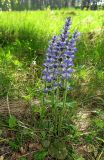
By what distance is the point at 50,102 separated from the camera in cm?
296

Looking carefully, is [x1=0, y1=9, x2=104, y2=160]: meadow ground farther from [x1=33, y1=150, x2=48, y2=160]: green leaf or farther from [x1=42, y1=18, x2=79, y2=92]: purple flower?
[x1=42, y1=18, x2=79, y2=92]: purple flower

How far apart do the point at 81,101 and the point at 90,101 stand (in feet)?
0.29

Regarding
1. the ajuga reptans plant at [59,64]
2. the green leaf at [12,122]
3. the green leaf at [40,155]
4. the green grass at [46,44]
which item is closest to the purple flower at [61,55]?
Answer: the ajuga reptans plant at [59,64]

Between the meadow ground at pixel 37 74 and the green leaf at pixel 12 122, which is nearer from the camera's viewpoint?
the green leaf at pixel 12 122

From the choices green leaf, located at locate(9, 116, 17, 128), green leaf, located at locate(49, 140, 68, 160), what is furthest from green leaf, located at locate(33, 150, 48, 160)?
green leaf, located at locate(9, 116, 17, 128)

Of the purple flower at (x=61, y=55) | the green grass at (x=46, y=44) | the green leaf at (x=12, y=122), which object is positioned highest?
the purple flower at (x=61, y=55)

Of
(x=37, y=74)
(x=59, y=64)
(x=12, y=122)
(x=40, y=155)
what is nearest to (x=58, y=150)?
(x=40, y=155)

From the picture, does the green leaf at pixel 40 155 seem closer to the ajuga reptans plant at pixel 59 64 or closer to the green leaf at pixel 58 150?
the green leaf at pixel 58 150

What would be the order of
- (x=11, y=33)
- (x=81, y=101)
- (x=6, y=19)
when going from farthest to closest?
(x=6, y=19) < (x=11, y=33) < (x=81, y=101)

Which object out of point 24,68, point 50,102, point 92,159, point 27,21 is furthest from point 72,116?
point 27,21

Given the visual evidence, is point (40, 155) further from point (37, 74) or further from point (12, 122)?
point (37, 74)

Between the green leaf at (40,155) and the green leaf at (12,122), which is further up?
the green leaf at (12,122)

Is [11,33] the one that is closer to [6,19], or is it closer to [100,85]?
[6,19]

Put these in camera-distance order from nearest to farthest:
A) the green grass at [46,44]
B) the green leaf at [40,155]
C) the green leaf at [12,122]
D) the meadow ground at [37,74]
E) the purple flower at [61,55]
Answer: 1. the purple flower at [61,55]
2. the green leaf at [40,155]
3. the green leaf at [12,122]
4. the meadow ground at [37,74]
5. the green grass at [46,44]
